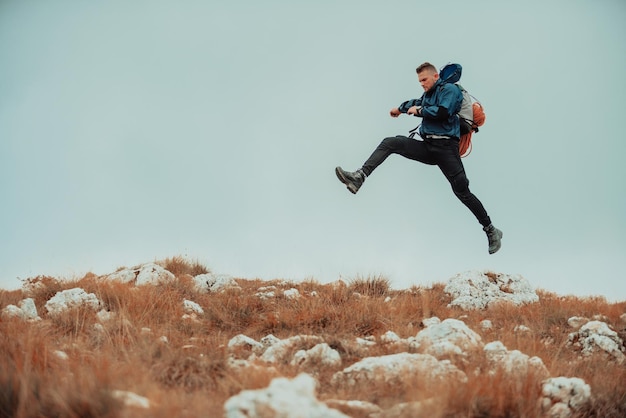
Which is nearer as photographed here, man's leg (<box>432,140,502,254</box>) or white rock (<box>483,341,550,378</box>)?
white rock (<box>483,341,550,378</box>)

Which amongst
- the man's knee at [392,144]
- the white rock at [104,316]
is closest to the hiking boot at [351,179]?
A: the man's knee at [392,144]

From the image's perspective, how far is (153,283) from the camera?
8695 mm

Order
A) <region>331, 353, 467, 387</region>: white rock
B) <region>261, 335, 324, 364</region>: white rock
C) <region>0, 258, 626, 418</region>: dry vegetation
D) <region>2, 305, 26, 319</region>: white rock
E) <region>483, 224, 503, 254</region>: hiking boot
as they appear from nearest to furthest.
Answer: <region>0, 258, 626, 418</region>: dry vegetation → <region>331, 353, 467, 387</region>: white rock → <region>261, 335, 324, 364</region>: white rock → <region>2, 305, 26, 319</region>: white rock → <region>483, 224, 503, 254</region>: hiking boot

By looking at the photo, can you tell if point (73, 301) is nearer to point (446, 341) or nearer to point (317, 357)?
point (317, 357)

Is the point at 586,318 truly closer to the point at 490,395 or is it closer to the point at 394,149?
the point at 394,149

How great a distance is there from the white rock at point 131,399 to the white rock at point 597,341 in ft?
14.4

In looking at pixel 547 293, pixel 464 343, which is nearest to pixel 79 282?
pixel 464 343

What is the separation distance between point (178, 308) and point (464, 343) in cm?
346

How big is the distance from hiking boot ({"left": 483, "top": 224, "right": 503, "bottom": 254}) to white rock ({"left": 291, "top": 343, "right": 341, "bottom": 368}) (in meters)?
5.12

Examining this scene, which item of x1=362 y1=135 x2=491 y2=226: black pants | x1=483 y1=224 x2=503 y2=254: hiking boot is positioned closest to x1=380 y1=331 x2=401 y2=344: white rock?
x1=362 y1=135 x2=491 y2=226: black pants

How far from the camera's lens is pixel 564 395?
3.51 meters

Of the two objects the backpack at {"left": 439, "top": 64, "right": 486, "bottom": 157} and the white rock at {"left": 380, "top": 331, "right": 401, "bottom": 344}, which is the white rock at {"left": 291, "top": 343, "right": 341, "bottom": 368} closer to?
the white rock at {"left": 380, "top": 331, "right": 401, "bottom": 344}

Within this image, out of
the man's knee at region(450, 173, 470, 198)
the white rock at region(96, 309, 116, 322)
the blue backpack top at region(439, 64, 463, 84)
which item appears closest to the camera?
the white rock at region(96, 309, 116, 322)

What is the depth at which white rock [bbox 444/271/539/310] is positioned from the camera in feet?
26.9
